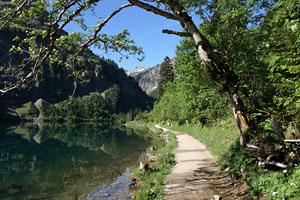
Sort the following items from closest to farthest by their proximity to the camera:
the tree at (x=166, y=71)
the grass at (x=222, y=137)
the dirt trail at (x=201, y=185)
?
the dirt trail at (x=201, y=185) → the grass at (x=222, y=137) → the tree at (x=166, y=71)

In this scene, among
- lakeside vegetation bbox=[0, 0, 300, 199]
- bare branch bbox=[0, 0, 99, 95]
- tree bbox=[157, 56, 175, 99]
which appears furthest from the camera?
tree bbox=[157, 56, 175, 99]

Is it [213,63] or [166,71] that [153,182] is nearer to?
[213,63]

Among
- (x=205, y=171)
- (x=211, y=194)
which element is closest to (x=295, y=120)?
(x=211, y=194)

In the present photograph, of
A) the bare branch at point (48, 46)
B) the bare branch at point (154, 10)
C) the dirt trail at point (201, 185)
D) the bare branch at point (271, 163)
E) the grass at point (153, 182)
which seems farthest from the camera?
the grass at point (153, 182)

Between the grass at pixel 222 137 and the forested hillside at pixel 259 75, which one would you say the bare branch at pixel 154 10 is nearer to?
the forested hillside at pixel 259 75

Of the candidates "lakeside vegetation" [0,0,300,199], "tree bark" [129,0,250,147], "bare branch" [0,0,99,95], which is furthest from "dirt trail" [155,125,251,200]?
"bare branch" [0,0,99,95]

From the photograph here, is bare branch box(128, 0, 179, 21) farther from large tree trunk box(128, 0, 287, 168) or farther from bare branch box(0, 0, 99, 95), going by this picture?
bare branch box(0, 0, 99, 95)

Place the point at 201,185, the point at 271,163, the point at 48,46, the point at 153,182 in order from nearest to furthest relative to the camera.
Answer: the point at 48,46, the point at 271,163, the point at 201,185, the point at 153,182

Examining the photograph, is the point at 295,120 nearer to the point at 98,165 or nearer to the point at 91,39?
the point at 91,39

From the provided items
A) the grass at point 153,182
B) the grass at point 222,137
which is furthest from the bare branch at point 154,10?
the grass at point 153,182

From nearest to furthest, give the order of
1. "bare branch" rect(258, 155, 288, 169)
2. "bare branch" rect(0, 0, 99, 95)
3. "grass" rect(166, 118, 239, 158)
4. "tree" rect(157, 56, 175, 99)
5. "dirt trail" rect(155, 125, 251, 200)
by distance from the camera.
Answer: "bare branch" rect(0, 0, 99, 95) → "bare branch" rect(258, 155, 288, 169) → "dirt trail" rect(155, 125, 251, 200) → "grass" rect(166, 118, 239, 158) → "tree" rect(157, 56, 175, 99)

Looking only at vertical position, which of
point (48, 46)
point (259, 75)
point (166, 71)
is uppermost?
point (166, 71)

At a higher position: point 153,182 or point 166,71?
point 166,71

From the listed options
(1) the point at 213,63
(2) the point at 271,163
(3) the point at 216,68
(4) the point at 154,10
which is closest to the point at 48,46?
(4) the point at 154,10
